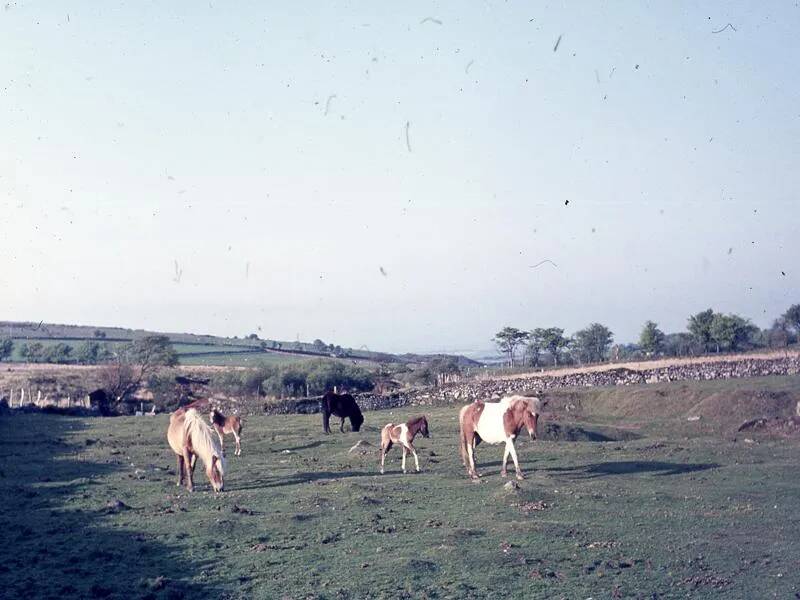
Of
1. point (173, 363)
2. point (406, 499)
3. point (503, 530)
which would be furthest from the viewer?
point (173, 363)

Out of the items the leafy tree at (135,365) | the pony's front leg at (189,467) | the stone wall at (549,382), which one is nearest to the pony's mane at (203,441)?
the pony's front leg at (189,467)

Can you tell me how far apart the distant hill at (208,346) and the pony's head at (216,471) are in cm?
7095

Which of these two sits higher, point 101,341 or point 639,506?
point 101,341

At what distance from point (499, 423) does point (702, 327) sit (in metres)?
66.4

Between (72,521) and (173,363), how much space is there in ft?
201

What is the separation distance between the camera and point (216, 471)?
18.0 meters

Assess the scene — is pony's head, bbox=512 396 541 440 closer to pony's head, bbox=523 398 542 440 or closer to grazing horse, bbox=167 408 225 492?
pony's head, bbox=523 398 542 440

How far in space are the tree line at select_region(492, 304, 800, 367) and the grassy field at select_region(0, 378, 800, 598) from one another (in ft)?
184

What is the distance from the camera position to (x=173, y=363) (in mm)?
74625

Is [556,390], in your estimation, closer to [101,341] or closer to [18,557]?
[18,557]

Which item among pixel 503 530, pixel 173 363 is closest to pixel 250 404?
pixel 173 363

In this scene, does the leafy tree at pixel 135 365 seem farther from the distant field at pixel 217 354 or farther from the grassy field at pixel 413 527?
the grassy field at pixel 413 527

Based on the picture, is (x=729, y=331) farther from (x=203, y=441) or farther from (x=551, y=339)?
(x=203, y=441)

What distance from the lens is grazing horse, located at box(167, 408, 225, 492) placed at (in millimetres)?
18031
